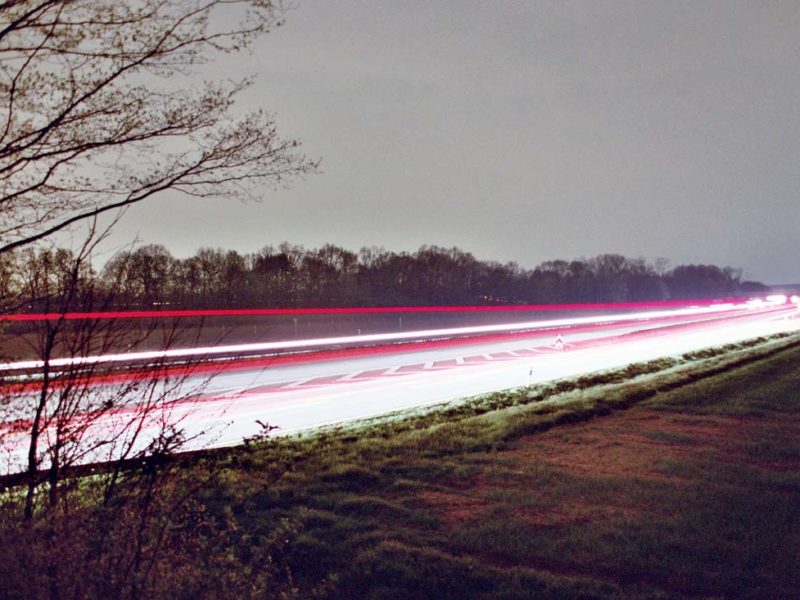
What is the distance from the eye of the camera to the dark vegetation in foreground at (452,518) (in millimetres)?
4238

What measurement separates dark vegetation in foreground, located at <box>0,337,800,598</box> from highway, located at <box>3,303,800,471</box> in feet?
3.01

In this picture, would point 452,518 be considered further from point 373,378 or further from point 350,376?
point 350,376

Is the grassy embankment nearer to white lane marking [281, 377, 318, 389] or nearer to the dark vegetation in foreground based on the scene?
the dark vegetation in foreground

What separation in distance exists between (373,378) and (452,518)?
12.9 meters

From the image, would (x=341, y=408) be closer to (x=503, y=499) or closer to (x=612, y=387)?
(x=612, y=387)

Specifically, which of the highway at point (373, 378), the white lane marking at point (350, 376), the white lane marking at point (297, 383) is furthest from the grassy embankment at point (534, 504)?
the white lane marking at point (350, 376)

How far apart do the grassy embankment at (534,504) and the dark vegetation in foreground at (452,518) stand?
2 cm

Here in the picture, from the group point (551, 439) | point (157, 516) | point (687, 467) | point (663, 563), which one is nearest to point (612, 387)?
point (551, 439)

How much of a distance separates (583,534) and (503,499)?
118cm

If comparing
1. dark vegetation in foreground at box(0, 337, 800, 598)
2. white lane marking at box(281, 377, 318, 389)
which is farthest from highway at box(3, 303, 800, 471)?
dark vegetation in foreground at box(0, 337, 800, 598)

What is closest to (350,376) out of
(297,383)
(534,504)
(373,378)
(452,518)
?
(373,378)

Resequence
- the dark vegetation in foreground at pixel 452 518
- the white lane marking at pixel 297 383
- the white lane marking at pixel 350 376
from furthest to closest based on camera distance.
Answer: the white lane marking at pixel 350 376 < the white lane marking at pixel 297 383 < the dark vegetation in foreground at pixel 452 518

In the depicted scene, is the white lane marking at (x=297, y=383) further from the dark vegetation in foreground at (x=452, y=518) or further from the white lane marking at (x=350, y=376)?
the dark vegetation in foreground at (x=452, y=518)

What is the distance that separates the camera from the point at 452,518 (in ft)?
20.5
